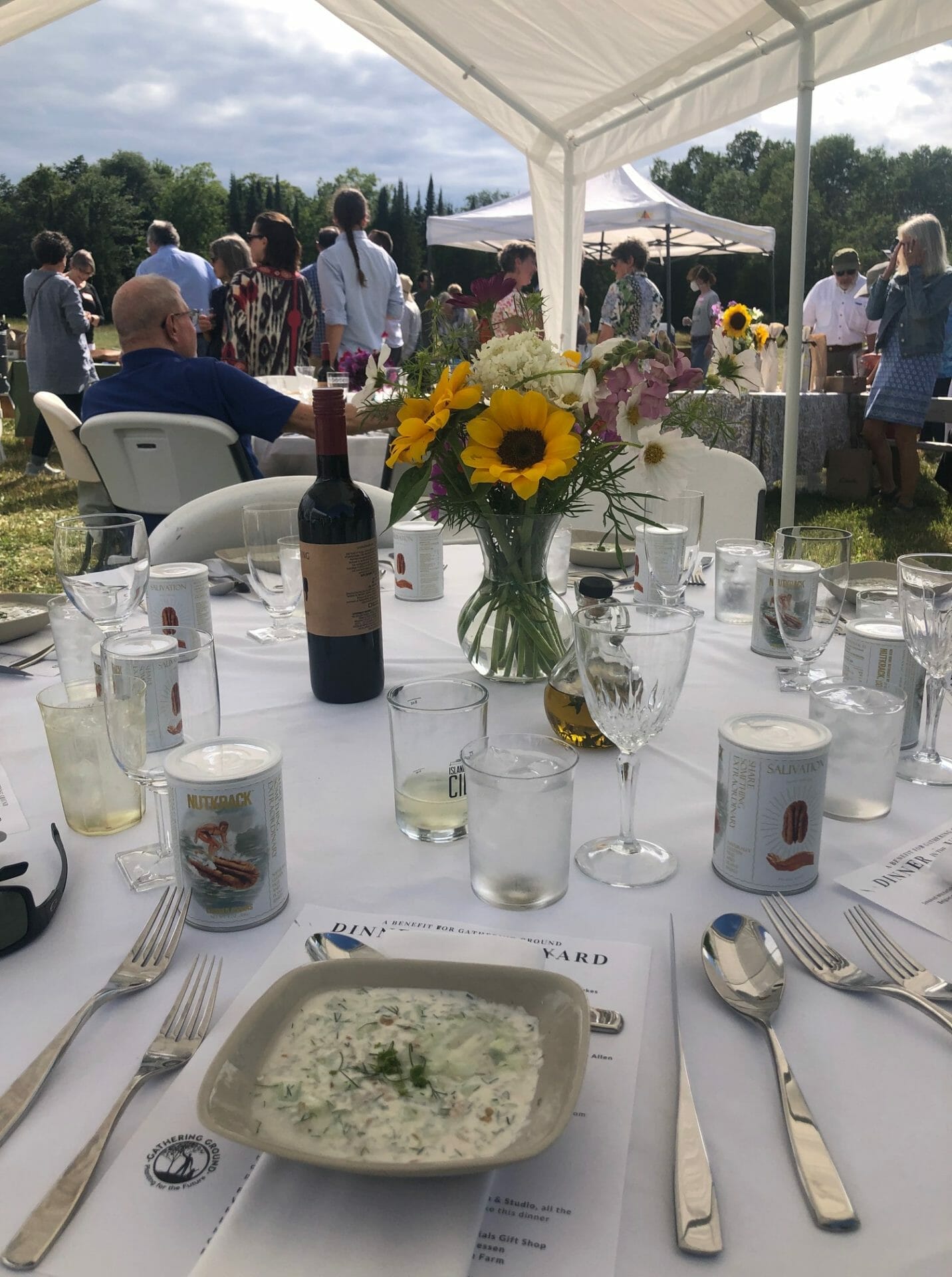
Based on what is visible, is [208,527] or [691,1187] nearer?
[691,1187]

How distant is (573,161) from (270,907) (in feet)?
17.4

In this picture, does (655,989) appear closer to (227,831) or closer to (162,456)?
(227,831)

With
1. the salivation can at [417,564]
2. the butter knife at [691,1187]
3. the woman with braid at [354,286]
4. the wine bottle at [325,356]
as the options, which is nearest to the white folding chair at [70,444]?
the wine bottle at [325,356]

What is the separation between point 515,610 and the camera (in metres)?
1.15

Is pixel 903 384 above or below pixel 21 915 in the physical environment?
above

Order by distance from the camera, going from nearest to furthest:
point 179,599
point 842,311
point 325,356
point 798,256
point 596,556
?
point 179,599 < point 596,556 < point 798,256 < point 325,356 < point 842,311

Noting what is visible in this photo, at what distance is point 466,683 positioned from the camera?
877 millimetres

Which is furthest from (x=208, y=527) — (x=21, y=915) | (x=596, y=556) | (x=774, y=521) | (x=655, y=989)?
(x=774, y=521)

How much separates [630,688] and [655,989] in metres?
0.24

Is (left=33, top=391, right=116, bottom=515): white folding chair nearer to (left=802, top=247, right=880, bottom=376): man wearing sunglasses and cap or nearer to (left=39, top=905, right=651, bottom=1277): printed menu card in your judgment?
(left=39, top=905, right=651, bottom=1277): printed menu card

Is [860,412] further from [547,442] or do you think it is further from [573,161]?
[547,442]

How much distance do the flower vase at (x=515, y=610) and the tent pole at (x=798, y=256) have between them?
9.15ft

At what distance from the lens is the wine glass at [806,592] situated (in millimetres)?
1105

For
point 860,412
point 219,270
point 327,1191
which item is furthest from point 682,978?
point 860,412
